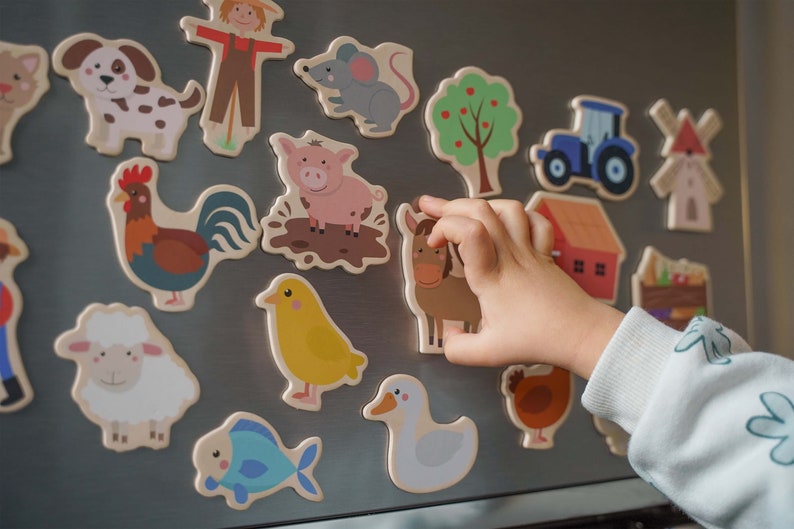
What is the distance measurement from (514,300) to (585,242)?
0.12 metres

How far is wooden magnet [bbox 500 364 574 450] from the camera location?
20.6 inches

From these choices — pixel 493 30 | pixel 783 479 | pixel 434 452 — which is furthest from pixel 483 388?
pixel 493 30

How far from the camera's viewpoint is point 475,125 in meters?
0.53

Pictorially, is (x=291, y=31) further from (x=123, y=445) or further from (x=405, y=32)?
(x=123, y=445)

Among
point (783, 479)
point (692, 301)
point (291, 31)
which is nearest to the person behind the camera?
point (783, 479)

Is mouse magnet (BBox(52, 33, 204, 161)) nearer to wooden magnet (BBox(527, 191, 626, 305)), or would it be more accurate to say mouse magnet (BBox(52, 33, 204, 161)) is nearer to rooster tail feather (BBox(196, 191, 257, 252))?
→ rooster tail feather (BBox(196, 191, 257, 252))

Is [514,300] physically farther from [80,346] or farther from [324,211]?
[80,346]

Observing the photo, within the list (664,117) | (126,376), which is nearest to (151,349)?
(126,376)

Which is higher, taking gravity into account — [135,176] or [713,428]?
[135,176]

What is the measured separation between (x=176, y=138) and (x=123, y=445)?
0.72 feet

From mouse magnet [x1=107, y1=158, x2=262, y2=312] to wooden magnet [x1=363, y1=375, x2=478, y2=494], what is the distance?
0.16 meters

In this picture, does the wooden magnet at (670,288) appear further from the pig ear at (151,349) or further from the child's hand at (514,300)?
the pig ear at (151,349)

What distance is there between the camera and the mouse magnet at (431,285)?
0.49 metres

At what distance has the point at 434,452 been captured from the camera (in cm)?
49
